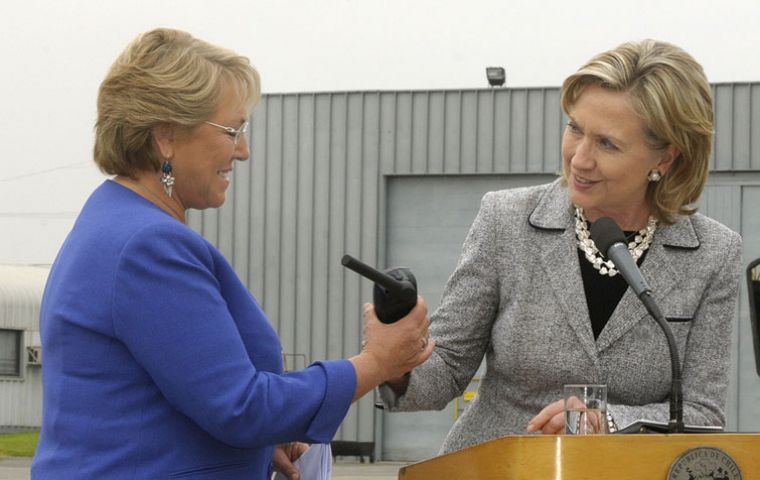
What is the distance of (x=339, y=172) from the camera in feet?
62.6

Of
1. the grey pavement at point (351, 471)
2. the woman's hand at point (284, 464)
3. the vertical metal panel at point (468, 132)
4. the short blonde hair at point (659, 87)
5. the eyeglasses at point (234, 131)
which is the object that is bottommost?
the grey pavement at point (351, 471)

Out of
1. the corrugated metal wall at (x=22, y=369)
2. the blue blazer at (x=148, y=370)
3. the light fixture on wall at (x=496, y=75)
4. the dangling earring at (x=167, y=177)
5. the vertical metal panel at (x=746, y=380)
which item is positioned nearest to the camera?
the blue blazer at (x=148, y=370)

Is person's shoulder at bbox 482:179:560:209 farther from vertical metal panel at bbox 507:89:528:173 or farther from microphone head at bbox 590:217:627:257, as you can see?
vertical metal panel at bbox 507:89:528:173

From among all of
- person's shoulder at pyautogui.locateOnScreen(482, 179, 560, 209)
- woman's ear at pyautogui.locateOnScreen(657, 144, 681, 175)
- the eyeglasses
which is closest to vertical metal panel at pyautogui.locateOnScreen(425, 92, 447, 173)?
person's shoulder at pyautogui.locateOnScreen(482, 179, 560, 209)

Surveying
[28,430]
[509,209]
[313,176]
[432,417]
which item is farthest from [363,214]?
[509,209]

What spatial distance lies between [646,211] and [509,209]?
A: 367 millimetres

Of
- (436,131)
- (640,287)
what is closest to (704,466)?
(640,287)

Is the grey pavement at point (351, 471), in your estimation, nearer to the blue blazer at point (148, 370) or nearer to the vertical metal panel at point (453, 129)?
the vertical metal panel at point (453, 129)

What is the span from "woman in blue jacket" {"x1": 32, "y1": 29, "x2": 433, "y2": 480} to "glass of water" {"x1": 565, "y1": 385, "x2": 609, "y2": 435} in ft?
1.19

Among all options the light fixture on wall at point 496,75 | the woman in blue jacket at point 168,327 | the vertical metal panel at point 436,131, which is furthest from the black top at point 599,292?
the light fixture on wall at point 496,75

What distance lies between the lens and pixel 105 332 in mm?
2572

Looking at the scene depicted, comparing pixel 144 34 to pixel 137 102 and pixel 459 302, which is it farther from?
pixel 459 302

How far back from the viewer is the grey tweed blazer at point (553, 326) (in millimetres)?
3230

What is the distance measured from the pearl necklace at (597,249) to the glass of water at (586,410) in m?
0.61
